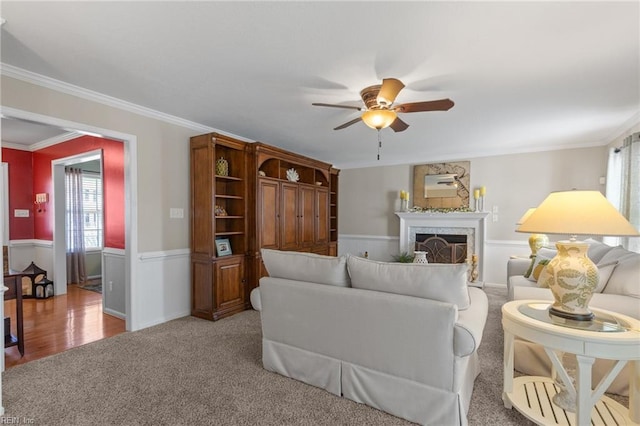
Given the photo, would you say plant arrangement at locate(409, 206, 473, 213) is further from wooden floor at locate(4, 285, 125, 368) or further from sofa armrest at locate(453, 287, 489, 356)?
wooden floor at locate(4, 285, 125, 368)

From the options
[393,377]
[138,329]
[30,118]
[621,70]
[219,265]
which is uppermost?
[621,70]

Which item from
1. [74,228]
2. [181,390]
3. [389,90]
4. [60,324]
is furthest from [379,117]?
[74,228]

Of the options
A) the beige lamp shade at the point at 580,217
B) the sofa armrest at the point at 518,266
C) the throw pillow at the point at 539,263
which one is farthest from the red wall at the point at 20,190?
the sofa armrest at the point at 518,266

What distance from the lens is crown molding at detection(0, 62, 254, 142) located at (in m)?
2.53

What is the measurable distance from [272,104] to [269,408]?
2.75m

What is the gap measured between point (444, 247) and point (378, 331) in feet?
14.2

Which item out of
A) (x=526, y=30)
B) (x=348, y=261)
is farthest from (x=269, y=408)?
(x=526, y=30)

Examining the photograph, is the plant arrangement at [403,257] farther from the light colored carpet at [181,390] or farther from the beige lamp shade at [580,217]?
the beige lamp shade at [580,217]

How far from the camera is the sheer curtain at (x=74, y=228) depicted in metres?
5.45

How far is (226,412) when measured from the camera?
77.3 inches

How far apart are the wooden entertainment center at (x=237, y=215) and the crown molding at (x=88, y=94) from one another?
28cm

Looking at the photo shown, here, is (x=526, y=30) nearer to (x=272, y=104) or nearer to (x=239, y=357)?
(x=272, y=104)

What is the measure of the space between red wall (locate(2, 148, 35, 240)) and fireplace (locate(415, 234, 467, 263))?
269 inches

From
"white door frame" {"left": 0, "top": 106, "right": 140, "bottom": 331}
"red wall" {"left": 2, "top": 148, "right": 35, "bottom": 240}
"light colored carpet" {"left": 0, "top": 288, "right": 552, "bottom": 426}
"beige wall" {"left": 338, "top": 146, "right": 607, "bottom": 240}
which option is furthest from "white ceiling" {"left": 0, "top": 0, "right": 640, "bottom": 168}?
"red wall" {"left": 2, "top": 148, "right": 35, "bottom": 240}
